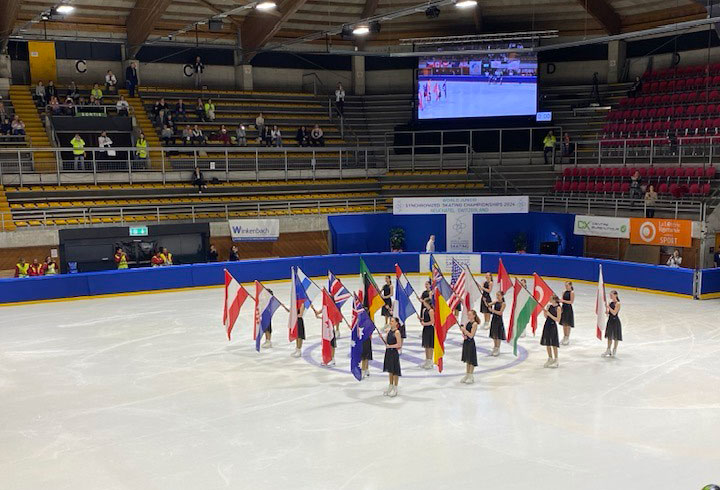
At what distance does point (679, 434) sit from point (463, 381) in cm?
453

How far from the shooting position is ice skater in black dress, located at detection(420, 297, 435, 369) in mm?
16156

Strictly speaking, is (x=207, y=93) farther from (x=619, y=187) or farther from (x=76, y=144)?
(x=619, y=187)

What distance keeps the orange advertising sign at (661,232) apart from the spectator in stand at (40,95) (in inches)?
1096

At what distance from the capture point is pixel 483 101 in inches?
1444

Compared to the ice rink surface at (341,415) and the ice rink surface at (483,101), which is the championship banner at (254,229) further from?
the ice rink surface at (483,101)

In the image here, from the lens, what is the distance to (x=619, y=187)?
31469 millimetres

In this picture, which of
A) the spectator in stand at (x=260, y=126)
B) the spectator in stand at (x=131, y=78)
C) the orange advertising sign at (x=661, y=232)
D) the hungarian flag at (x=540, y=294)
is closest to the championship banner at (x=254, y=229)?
the spectator in stand at (x=260, y=126)

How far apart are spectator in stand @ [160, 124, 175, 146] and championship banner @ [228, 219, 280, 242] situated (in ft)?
20.6

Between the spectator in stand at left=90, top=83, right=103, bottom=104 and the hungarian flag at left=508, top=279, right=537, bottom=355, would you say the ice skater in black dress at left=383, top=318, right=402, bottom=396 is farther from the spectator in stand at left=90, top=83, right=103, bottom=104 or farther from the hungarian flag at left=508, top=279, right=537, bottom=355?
the spectator in stand at left=90, top=83, right=103, bottom=104

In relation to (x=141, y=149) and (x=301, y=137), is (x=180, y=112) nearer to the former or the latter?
(x=141, y=149)

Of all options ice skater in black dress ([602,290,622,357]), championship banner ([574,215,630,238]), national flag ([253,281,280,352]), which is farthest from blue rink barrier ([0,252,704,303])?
national flag ([253,281,280,352])

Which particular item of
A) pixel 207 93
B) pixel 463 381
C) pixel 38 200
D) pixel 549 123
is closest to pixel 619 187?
pixel 549 123

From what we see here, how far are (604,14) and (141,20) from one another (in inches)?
926

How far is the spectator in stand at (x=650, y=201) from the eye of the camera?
95.4 ft
